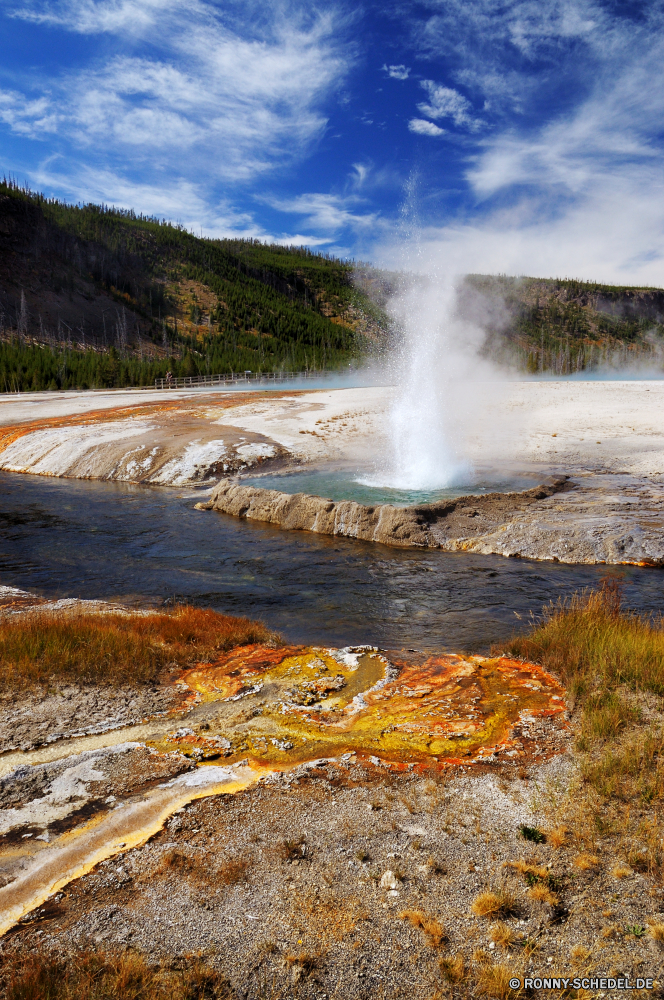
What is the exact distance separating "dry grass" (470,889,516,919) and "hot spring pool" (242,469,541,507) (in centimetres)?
1490

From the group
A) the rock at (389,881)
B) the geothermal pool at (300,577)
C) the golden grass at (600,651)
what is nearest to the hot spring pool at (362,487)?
the geothermal pool at (300,577)

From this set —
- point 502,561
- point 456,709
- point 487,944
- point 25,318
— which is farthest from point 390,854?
point 25,318

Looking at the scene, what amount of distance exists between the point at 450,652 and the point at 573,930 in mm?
5761

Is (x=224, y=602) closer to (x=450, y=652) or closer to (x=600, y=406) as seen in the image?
(x=450, y=652)

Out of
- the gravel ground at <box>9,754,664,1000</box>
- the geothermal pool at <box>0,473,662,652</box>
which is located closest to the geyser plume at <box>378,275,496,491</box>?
the geothermal pool at <box>0,473,662,652</box>

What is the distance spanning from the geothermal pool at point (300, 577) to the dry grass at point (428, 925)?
233 inches

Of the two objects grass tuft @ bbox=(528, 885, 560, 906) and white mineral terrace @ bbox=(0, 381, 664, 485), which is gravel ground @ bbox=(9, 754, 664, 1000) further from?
white mineral terrace @ bbox=(0, 381, 664, 485)

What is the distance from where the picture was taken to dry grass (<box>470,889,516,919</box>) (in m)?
3.83

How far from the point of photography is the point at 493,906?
12.6 feet

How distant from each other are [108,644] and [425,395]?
2036 cm

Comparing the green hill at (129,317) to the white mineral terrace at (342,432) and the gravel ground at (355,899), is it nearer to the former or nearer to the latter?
the white mineral terrace at (342,432)

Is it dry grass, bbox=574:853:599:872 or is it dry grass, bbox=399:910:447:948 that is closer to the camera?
dry grass, bbox=399:910:447:948

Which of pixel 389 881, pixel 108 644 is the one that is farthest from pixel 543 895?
pixel 108 644

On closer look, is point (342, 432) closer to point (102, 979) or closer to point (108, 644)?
point (108, 644)
